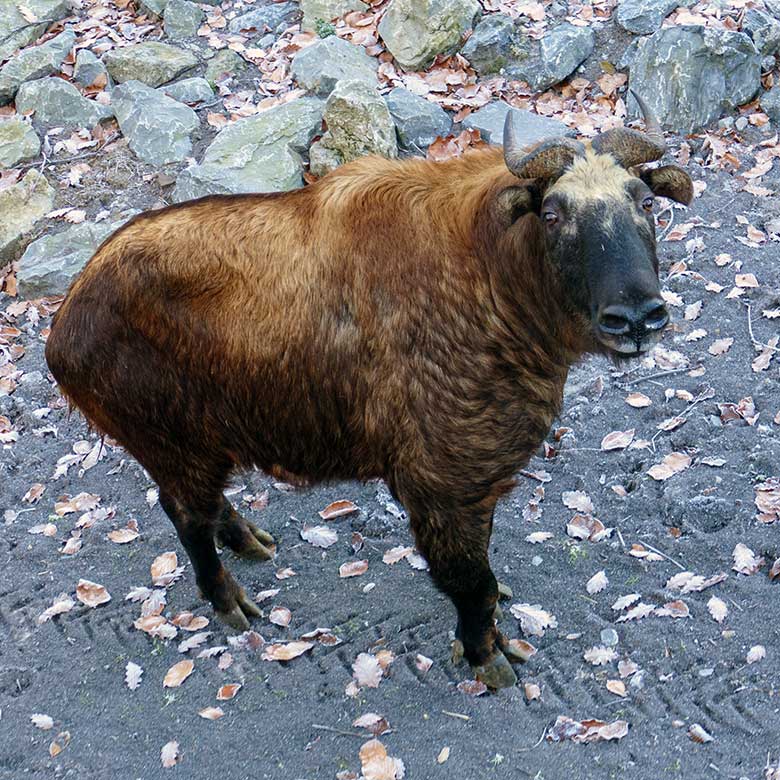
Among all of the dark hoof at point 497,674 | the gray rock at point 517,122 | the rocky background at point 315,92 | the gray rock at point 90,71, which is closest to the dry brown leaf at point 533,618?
the dark hoof at point 497,674

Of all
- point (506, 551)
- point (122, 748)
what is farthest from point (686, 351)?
point (122, 748)

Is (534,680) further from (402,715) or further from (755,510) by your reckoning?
(755,510)

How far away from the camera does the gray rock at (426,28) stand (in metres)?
9.15

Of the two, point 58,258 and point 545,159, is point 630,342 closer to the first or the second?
point 545,159

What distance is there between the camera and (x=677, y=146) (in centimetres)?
816

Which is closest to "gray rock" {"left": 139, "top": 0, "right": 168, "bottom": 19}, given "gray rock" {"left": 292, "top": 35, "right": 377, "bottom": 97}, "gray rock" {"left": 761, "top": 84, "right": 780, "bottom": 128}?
"gray rock" {"left": 292, "top": 35, "right": 377, "bottom": 97}

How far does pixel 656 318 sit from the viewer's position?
11.0ft

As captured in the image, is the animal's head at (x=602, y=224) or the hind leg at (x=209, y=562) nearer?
the animal's head at (x=602, y=224)

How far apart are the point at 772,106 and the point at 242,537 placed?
239 inches

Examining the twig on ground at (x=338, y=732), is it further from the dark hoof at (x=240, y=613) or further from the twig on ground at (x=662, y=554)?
the twig on ground at (x=662, y=554)

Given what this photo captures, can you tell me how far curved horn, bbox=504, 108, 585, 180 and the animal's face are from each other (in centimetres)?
4

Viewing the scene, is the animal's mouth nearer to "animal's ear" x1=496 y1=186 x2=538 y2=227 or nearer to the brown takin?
the brown takin

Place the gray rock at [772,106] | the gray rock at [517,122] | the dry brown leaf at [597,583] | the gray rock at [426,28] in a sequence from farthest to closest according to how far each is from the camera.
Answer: the gray rock at [426,28], the gray rock at [772,106], the gray rock at [517,122], the dry brown leaf at [597,583]

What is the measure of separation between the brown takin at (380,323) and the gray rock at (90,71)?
19.8 ft
